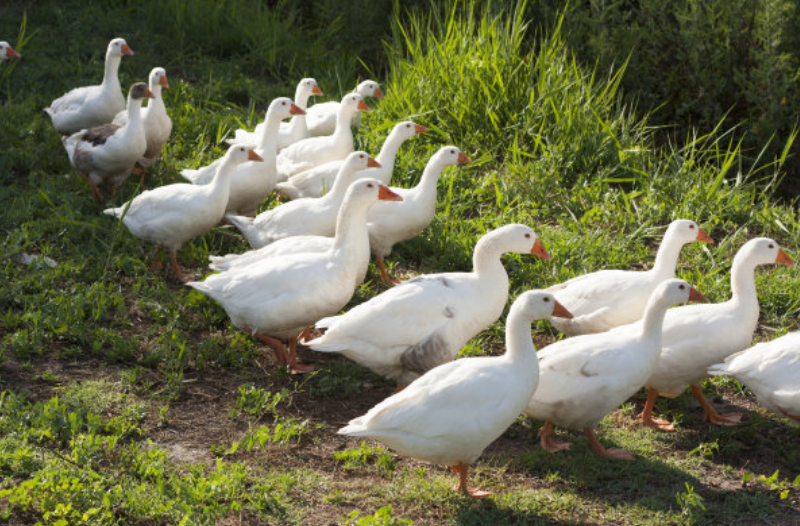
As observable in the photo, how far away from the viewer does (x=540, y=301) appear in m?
4.68

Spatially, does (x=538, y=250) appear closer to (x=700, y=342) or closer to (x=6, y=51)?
(x=700, y=342)

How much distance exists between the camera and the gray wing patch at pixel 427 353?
5.18m

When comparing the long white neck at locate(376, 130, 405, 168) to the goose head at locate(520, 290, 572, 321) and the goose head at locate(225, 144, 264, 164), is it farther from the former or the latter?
the goose head at locate(520, 290, 572, 321)

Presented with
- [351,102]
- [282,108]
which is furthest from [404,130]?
[282,108]

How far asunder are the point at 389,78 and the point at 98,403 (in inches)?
214

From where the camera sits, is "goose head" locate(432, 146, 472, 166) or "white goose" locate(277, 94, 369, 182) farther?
"white goose" locate(277, 94, 369, 182)

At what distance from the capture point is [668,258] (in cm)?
570

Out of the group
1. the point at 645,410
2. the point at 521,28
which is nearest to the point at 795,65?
the point at 521,28

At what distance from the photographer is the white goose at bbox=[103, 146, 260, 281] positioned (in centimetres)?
629

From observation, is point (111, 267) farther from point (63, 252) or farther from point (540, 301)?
point (540, 301)

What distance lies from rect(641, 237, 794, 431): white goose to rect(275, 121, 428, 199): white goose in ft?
8.11

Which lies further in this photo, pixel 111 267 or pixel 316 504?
pixel 111 267

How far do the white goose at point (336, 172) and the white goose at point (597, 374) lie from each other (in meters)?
2.49

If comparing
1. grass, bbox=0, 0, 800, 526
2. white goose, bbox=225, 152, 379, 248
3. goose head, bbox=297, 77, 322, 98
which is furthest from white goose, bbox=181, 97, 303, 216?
goose head, bbox=297, 77, 322, 98
